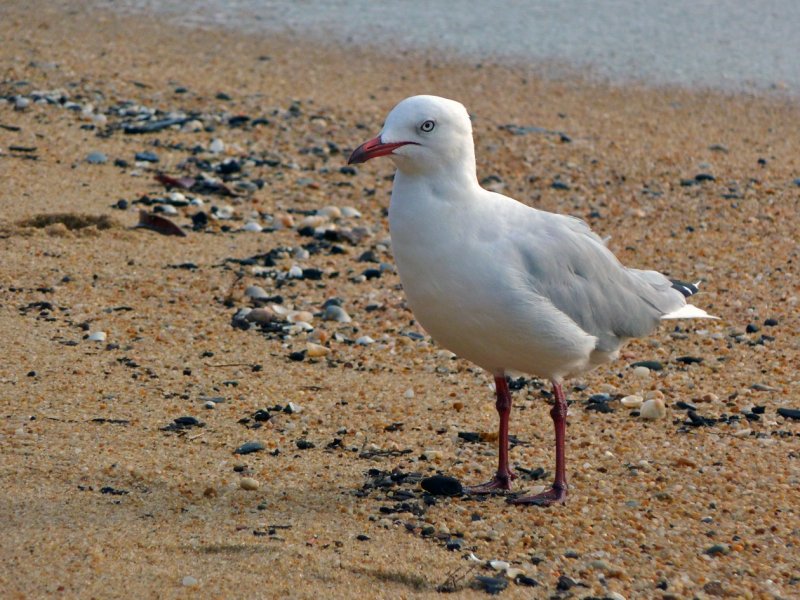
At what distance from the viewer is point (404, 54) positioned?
15.3m

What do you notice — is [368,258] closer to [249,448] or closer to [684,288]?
[684,288]

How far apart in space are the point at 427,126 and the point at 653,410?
7.21 ft

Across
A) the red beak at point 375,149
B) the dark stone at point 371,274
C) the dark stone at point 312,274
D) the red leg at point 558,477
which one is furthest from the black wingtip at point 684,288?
the dark stone at point 312,274

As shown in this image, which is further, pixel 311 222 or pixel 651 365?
pixel 311 222

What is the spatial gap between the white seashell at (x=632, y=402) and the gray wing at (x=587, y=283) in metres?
0.66

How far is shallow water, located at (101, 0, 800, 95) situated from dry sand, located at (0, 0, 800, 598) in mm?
3473

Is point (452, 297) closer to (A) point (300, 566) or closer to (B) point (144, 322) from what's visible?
(A) point (300, 566)

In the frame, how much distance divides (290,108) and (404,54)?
13.8 feet

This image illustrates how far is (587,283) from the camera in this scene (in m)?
5.29

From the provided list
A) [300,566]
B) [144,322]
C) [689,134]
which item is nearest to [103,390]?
[144,322]

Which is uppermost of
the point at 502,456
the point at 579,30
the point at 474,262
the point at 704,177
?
the point at 579,30

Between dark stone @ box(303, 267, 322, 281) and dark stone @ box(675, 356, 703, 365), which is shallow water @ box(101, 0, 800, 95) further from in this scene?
dark stone @ box(675, 356, 703, 365)

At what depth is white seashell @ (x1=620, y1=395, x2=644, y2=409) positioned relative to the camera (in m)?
6.24

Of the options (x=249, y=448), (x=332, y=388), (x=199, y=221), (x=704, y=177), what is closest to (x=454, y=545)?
(x=249, y=448)
